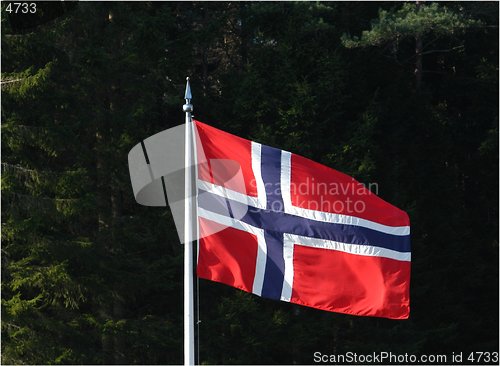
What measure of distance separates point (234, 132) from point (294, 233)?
43.3 ft

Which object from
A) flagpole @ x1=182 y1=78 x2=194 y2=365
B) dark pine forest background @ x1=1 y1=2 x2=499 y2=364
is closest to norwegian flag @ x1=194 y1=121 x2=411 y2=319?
flagpole @ x1=182 y1=78 x2=194 y2=365

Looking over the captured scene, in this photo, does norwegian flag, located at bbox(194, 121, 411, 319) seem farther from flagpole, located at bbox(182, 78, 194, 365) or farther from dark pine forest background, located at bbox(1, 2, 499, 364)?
dark pine forest background, located at bbox(1, 2, 499, 364)

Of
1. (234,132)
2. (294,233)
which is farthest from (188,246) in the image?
(234,132)

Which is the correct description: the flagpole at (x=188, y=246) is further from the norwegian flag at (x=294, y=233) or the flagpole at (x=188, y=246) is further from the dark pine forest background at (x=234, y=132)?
the dark pine forest background at (x=234, y=132)

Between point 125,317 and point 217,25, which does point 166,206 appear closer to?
point 125,317

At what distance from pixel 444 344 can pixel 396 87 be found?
19.8 ft

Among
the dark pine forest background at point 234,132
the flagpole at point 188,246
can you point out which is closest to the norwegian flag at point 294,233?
the flagpole at point 188,246

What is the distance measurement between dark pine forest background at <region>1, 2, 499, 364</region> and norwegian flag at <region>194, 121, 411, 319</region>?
7992 millimetres

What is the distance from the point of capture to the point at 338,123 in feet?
68.9

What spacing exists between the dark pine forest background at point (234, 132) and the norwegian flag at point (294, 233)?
7992 millimetres

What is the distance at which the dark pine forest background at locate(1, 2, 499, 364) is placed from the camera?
604 inches

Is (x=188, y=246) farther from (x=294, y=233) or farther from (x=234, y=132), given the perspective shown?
(x=234, y=132)

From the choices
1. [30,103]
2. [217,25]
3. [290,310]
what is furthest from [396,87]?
[30,103]

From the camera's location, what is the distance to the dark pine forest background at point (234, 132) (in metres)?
15.4
